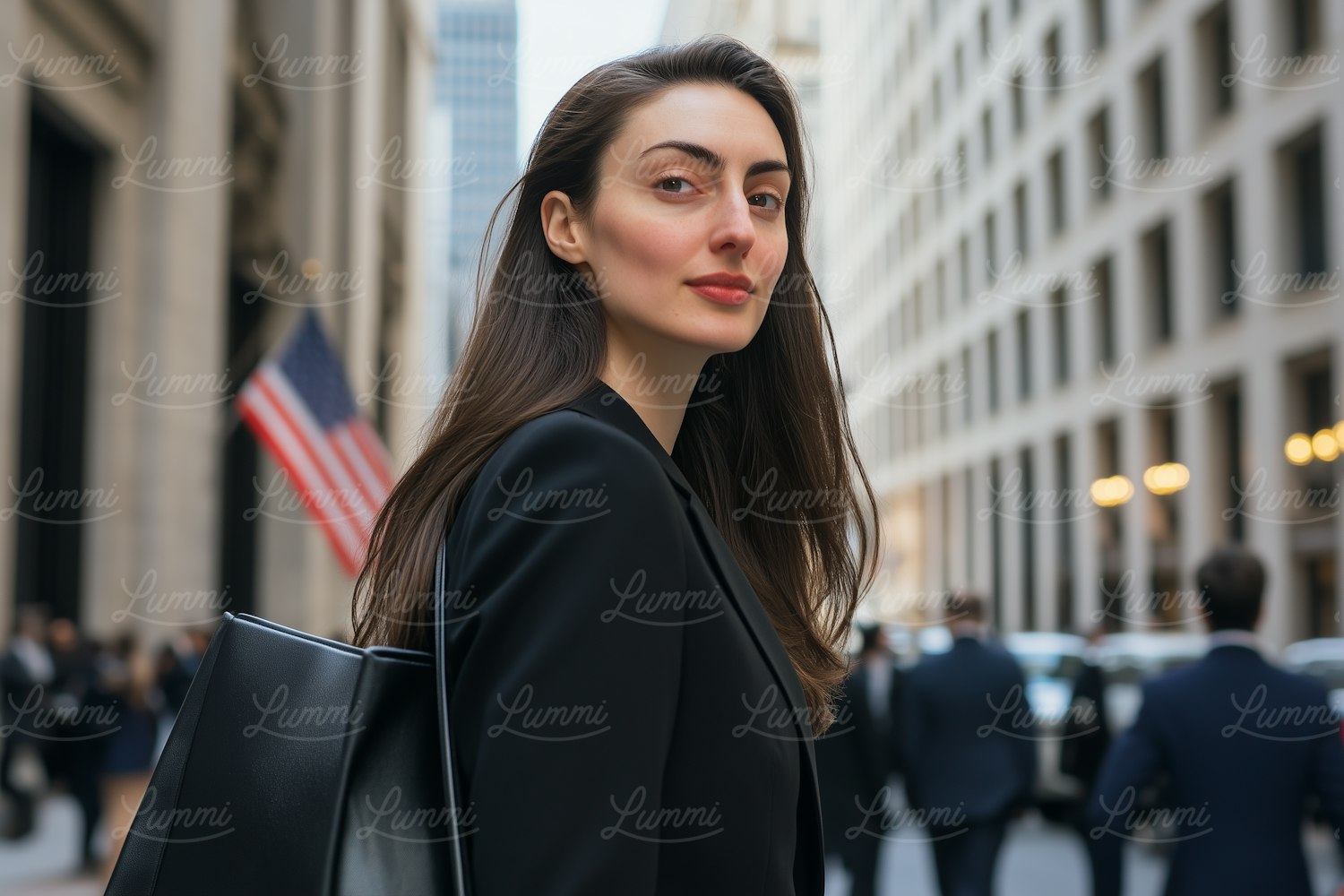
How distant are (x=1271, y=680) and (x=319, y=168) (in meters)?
24.6

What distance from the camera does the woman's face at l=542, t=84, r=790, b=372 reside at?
171 cm

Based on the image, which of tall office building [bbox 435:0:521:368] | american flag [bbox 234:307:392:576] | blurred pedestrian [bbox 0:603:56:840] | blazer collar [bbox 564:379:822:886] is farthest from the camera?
tall office building [bbox 435:0:521:368]

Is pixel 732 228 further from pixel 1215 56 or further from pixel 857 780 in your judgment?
pixel 1215 56

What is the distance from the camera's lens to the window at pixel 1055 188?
3516 centimetres

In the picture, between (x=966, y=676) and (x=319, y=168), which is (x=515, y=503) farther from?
(x=319, y=168)

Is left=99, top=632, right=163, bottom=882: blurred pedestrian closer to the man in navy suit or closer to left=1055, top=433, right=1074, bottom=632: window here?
the man in navy suit

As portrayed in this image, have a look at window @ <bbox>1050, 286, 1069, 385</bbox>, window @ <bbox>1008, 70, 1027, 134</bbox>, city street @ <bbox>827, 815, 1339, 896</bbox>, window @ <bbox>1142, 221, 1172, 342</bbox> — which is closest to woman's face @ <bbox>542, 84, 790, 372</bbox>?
city street @ <bbox>827, 815, 1339, 896</bbox>

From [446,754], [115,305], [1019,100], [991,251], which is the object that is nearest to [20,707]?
[115,305]

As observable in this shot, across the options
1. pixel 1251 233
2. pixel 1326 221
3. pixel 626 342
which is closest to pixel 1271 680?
pixel 626 342

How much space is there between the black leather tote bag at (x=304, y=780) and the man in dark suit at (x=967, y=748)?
726cm

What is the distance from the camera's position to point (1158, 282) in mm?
29281

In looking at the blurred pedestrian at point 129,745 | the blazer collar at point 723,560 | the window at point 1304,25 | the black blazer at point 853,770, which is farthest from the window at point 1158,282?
the blazer collar at point 723,560

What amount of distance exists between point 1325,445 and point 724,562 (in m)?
22.2

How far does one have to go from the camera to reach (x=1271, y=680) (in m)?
5.00
